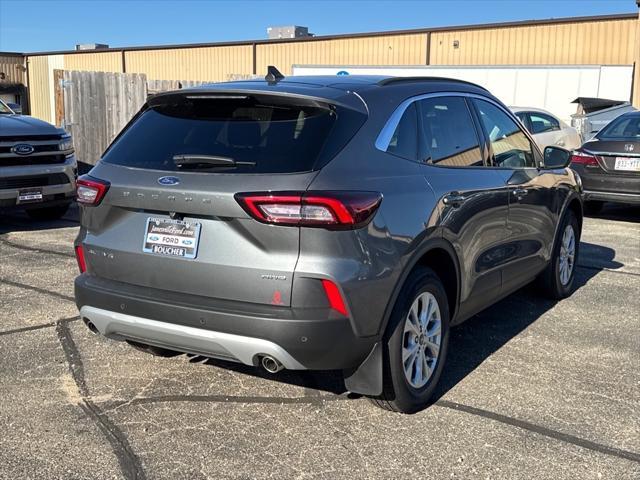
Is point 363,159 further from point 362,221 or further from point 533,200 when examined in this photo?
point 533,200

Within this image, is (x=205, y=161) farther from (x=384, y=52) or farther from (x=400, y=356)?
(x=384, y=52)

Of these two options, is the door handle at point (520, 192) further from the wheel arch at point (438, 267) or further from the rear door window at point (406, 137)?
the rear door window at point (406, 137)

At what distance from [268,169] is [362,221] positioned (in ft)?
1.65

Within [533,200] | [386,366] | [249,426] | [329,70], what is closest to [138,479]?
[249,426]

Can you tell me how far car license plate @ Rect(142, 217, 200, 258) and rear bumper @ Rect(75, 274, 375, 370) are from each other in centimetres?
21

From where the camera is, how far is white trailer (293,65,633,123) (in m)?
17.7

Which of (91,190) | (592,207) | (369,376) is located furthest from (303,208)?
(592,207)

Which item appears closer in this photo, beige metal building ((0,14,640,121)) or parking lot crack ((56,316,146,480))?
parking lot crack ((56,316,146,480))

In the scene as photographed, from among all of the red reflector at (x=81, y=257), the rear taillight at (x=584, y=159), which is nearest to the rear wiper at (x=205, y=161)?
the red reflector at (x=81, y=257)

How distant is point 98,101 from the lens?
15539mm

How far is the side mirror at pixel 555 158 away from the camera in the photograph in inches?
217

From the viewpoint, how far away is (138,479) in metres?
3.08

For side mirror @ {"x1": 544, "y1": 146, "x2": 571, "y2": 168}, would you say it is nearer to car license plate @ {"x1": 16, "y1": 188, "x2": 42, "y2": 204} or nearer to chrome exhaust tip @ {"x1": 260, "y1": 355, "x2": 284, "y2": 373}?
chrome exhaust tip @ {"x1": 260, "y1": 355, "x2": 284, "y2": 373}

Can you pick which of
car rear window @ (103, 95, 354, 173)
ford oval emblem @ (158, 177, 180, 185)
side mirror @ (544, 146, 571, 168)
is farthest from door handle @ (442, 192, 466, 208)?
side mirror @ (544, 146, 571, 168)
